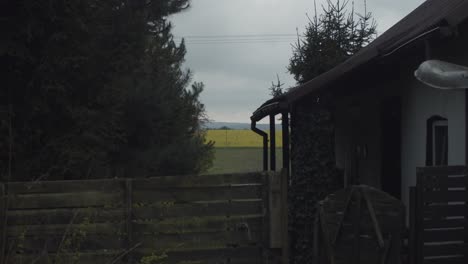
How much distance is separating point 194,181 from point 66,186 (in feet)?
4.41

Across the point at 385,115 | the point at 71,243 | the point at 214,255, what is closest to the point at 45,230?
the point at 71,243

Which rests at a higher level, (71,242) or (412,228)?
(412,228)

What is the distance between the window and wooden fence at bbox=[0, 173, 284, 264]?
2470 millimetres

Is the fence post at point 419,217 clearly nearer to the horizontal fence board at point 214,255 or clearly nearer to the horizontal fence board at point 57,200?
the horizontal fence board at point 214,255

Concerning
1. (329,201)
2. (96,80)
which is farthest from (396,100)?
(96,80)

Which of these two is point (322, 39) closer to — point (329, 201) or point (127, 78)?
point (127, 78)

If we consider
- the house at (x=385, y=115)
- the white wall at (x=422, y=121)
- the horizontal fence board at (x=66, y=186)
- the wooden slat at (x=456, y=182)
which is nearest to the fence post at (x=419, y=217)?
the wooden slat at (x=456, y=182)

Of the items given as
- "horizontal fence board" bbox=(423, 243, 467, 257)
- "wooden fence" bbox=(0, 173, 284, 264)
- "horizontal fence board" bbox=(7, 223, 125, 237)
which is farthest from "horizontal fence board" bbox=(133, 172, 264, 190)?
"horizontal fence board" bbox=(423, 243, 467, 257)

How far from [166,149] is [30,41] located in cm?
689

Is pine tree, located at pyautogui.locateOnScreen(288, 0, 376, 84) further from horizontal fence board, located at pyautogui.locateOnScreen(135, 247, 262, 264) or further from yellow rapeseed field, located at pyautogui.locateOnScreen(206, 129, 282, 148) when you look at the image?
yellow rapeseed field, located at pyautogui.locateOnScreen(206, 129, 282, 148)

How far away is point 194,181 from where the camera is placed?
5.93 metres

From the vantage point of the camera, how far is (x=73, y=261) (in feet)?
18.1

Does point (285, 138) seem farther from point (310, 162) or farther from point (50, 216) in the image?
point (50, 216)

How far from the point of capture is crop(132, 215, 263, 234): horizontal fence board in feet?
19.4
